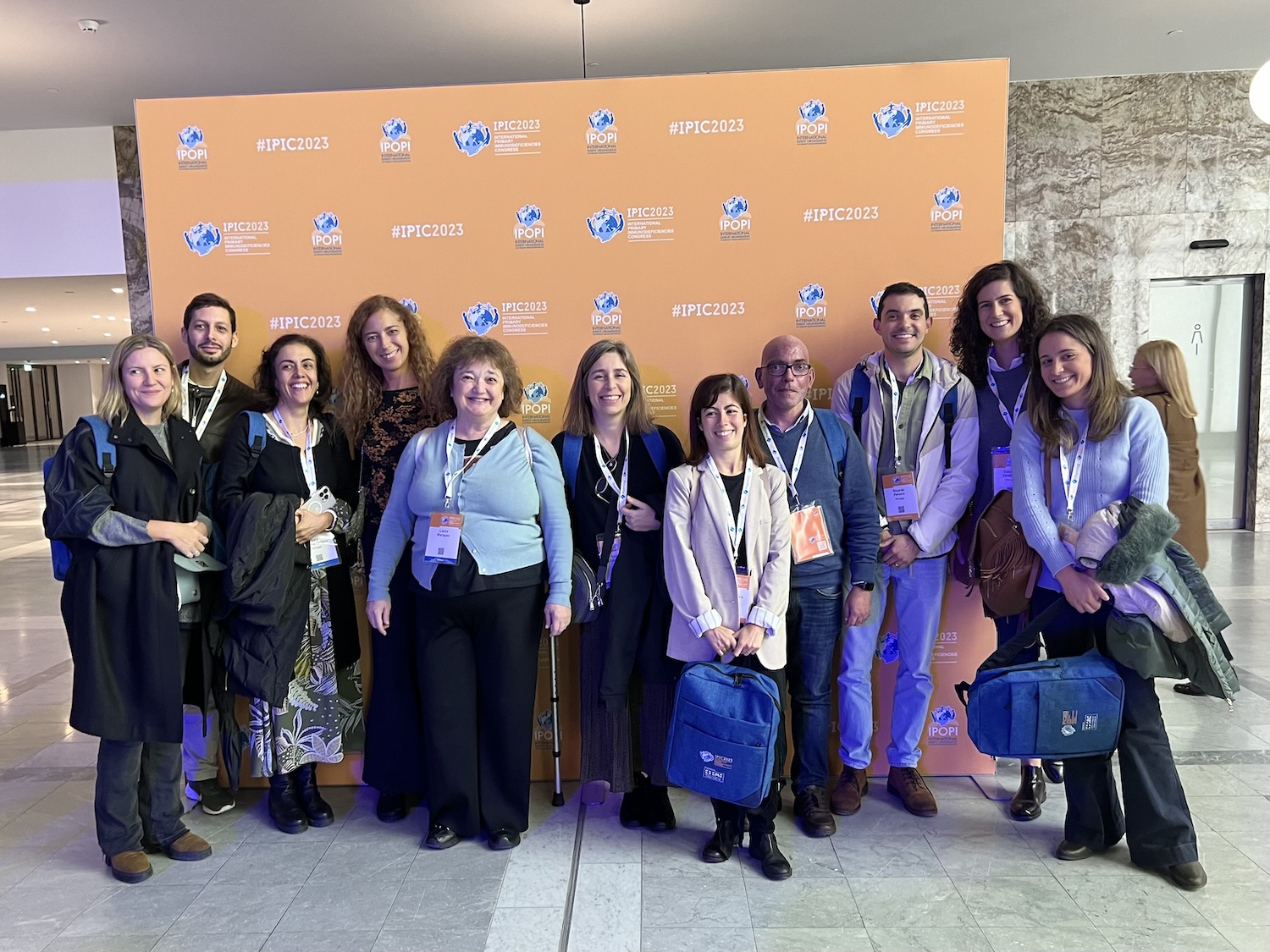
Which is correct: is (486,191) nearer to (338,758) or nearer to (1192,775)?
(338,758)

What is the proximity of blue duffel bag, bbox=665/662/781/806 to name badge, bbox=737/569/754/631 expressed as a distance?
16cm

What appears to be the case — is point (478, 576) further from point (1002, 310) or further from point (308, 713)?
point (1002, 310)

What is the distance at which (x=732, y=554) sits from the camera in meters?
2.57

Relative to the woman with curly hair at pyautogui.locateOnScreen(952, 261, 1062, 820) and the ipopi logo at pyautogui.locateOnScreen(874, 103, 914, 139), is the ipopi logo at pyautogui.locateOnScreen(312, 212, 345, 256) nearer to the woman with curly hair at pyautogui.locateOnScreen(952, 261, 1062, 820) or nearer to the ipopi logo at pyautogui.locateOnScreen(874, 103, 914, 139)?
the ipopi logo at pyautogui.locateOnScreen(874, 103, 914, 139)

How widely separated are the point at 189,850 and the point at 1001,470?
310cm

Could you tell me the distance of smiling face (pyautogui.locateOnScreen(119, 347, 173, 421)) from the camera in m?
2.62

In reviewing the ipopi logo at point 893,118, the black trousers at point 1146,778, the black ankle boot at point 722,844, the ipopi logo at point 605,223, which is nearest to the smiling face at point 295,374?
the ipopi logo at point 605,223

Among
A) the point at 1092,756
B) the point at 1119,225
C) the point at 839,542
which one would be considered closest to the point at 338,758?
the point at 839,542

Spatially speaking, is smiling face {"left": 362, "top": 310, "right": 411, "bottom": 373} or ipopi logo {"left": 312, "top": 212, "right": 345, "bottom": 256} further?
ipopi logo {"left": 312, "top": 212, "right": 345, "bottom": 256}

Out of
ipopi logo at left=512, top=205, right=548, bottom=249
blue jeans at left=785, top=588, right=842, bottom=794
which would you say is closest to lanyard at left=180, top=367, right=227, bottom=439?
ipopi logo at left=512, top=205, right=548, bottom=249

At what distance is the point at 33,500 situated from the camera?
1431cm

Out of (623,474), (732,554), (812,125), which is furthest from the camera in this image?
(812,125)

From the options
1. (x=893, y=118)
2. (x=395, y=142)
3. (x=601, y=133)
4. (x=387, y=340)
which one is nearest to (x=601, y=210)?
(x=601, y=133)

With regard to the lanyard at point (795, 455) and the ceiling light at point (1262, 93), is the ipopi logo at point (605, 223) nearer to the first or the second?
the lanyard at point (795, 455)
